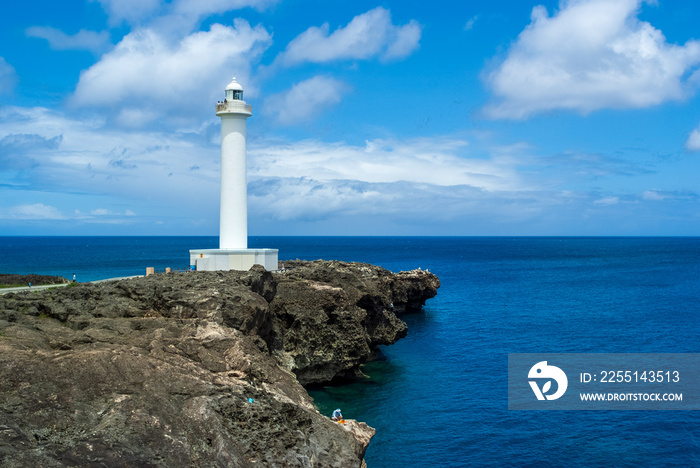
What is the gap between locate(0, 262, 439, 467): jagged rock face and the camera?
1125 centimetres

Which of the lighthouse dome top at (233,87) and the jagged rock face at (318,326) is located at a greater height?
the lighthouse dome top at (233,87)

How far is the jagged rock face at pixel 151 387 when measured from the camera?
11.2 m

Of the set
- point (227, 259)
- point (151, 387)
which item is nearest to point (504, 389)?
point (227, 259)

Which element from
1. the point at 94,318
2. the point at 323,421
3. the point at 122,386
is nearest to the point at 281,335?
the point at 94,318

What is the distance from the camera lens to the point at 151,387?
13.1 meters

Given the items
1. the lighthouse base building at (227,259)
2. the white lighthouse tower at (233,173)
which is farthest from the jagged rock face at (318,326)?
the white lighthouse tower at (233,173)

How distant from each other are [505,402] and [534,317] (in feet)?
91.4

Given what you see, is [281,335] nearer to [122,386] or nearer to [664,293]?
[122,386]

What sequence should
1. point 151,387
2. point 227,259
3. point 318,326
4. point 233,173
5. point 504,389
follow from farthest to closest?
point 233,173 → point 227,259 → point 318,326 → point 504,389 → point 151,387

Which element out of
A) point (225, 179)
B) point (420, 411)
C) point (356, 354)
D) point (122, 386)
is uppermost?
point (225, 179)

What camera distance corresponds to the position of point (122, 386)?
42.1 ft

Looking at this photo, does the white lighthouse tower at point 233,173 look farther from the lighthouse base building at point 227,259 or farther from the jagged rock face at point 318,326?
the jagged rock face at point 318,326

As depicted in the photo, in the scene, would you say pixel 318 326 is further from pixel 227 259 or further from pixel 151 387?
pixel 151 387

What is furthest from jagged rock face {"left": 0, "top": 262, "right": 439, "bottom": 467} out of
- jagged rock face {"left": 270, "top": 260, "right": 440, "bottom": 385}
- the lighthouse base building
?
the lighthouse base building
